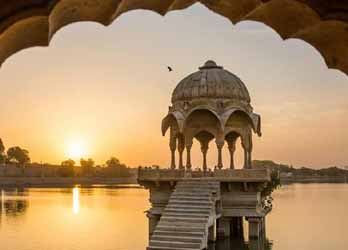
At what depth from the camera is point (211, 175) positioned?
2295 centimetres

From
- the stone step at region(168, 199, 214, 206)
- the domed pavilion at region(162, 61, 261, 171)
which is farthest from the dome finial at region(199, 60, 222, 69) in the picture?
the stone step at region(168, 199, 214, 206)

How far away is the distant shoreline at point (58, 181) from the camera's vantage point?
102 m

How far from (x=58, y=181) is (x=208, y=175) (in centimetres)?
9316

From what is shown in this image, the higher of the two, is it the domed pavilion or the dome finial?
the dome finial

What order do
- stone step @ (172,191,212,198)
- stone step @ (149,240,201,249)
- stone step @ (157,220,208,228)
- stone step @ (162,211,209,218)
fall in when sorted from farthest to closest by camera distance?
1. stone step @ (172,191,212,198)
2. stone step @ (162,211,209,218)
3. stone step @ (157,220,208,228)
4. stone step @ (149,240,201,249)

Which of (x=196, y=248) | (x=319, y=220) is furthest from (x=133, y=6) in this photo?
(x=319, y=220)

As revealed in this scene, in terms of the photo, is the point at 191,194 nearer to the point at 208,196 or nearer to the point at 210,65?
the point at 208,196

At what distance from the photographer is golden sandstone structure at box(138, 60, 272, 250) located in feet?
66.5

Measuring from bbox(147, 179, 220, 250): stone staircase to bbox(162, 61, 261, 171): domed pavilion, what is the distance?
327cm

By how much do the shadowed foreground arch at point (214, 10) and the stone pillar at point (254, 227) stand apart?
21.1 meters

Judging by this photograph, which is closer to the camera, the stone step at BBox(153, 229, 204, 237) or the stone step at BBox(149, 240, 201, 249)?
the stone step at BBox(149, 240, 201, 249)

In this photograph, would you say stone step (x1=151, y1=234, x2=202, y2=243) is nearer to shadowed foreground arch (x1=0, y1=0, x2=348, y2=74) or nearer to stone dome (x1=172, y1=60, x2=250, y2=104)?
stone dome (x1=172, y1=60, x2=250, y2=104)

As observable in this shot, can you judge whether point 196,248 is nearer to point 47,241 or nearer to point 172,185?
point 172,185

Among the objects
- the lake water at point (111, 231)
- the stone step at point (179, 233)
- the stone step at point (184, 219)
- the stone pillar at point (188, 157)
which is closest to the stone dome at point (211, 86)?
the stone pillar at point (188, 157)
